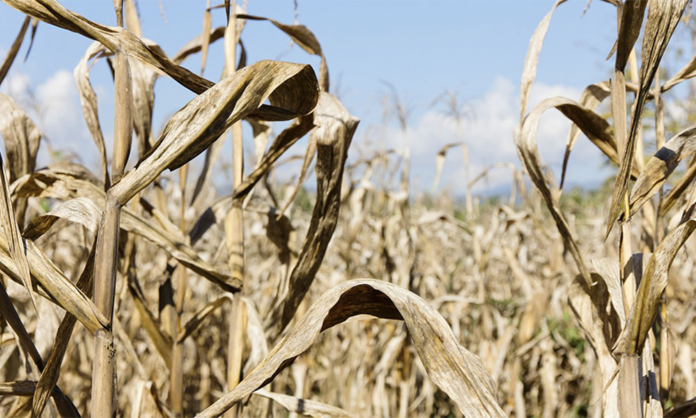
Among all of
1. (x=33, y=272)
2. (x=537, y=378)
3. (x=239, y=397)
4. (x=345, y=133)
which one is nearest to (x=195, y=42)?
(x=345, y=133)

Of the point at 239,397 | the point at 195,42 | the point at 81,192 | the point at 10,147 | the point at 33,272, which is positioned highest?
the point at 195,42

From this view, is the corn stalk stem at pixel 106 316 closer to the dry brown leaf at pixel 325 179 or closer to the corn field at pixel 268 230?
the corn field at pixel 268 230

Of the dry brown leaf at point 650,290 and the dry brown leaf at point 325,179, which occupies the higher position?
the dry brown leaf at point 325,179

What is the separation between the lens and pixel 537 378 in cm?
314

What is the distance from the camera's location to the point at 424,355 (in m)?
0.68

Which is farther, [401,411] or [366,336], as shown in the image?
[366,336]

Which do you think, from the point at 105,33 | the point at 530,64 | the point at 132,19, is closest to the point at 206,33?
the point at 132,19

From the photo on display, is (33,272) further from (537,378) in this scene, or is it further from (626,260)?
(537,378)

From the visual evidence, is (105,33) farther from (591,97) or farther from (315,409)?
(591,97)

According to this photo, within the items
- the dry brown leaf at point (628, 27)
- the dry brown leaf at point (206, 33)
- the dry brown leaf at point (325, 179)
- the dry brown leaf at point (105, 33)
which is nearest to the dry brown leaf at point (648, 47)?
the dry brown leaf at point (628, 27)


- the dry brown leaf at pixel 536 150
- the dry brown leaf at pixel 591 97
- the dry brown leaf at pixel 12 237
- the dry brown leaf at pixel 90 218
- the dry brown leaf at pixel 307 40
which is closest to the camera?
the dry brown leaf at pixel 12 237

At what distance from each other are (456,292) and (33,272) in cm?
325

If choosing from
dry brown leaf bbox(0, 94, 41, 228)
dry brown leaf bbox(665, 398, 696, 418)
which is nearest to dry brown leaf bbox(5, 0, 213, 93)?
dry brown leaf bbox(0, 94, 41, 228)

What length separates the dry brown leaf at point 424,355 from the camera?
0.66 metres
